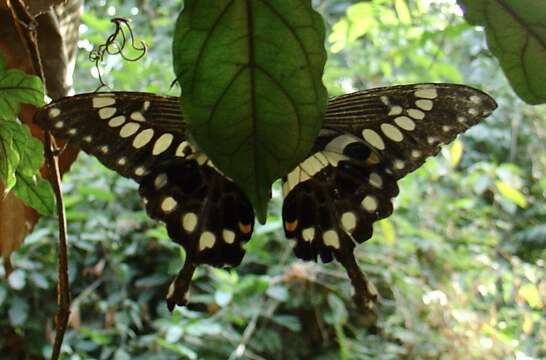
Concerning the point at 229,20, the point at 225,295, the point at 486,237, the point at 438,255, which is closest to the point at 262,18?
the point at 229,20

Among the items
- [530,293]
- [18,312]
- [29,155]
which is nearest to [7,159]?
[29,155]

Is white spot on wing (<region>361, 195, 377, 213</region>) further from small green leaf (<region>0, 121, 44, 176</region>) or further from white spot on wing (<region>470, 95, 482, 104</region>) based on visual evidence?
small green leaf (<region>0, 121, 44, 176</region>)

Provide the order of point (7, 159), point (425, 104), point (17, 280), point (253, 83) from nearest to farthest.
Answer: point (253, 83) < point (7, 159) < point (425, 104) < point (17, 280)

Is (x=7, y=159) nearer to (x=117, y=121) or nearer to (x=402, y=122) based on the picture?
(x=117, y=121)

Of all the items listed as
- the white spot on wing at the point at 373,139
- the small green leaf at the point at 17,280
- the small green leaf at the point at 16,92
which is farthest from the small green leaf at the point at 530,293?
the small green leaf at the point at 16,92

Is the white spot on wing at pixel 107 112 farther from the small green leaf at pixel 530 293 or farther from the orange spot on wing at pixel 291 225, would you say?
the small green leaf at pixel 530 293

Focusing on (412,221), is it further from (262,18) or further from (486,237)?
(262,18)
